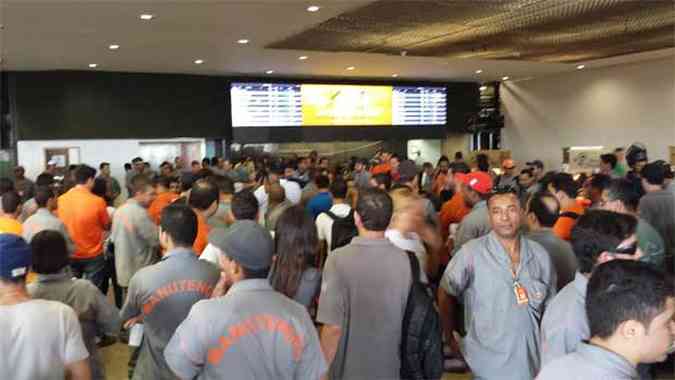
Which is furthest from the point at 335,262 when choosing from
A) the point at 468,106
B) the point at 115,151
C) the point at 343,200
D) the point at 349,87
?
the point at 468,106

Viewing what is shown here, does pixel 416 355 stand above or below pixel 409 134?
below

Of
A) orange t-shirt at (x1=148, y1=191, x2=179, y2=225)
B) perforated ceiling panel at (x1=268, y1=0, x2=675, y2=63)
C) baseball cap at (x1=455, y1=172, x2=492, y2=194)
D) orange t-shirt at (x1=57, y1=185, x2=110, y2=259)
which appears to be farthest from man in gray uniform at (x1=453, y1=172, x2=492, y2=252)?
orange t-shirt at (x1=57, y1=185, x2=110, y2=259)

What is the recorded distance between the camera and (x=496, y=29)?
6840mm

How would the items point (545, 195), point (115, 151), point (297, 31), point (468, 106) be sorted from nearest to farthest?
point (545, 195) → point (297, 31) → point (115, 151) → point (468, 106)

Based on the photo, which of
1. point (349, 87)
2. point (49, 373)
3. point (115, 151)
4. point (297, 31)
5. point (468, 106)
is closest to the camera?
point (49, 373)

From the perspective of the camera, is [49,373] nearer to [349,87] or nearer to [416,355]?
[416,355]

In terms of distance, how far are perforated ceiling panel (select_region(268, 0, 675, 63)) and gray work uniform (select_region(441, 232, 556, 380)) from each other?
350 cm

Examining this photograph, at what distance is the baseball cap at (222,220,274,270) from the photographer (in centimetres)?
182

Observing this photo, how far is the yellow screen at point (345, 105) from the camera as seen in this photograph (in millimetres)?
11539

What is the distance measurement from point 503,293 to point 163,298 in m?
1.45

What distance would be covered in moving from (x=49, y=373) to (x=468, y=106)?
40.4ft

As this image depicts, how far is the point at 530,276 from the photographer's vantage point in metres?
2.53

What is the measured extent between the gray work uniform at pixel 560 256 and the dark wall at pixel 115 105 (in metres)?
8.55

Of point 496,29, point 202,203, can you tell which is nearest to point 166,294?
point 202,203
